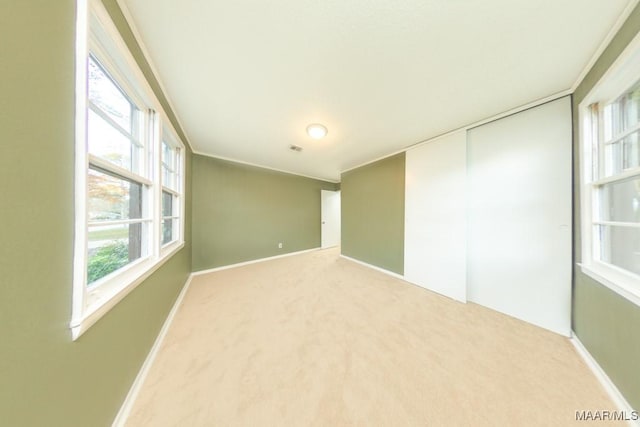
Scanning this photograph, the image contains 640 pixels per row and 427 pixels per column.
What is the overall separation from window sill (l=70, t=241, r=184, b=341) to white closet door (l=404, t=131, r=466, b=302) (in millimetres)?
3141

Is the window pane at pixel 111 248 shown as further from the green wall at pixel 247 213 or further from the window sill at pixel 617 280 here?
the window sill at pixel 617 280

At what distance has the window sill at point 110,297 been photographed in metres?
0.74

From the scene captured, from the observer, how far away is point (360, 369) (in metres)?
1.31

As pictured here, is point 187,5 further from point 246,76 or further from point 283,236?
point 283,236

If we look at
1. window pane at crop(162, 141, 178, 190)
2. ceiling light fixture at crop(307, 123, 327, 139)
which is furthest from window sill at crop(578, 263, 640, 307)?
Answer: window pane at crop(162, 141, 178, 190)

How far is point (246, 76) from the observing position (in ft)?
4.82

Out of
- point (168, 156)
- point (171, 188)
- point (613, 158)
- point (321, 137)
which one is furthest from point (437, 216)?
point (168, 156)

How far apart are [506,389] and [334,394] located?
3.68 feet

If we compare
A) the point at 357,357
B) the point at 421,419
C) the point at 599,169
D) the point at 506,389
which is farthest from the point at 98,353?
the point at 599,169

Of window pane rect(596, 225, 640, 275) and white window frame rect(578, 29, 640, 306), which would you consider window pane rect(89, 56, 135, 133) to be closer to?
white window frame rect(578, 29, 640, 306)

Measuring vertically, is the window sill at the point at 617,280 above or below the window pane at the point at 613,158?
below

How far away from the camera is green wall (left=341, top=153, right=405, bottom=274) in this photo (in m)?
3.12

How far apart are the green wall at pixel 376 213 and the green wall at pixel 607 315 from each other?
1.70m

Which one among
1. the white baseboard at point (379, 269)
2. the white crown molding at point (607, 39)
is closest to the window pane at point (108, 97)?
the white crown molding at point (607, 39)
